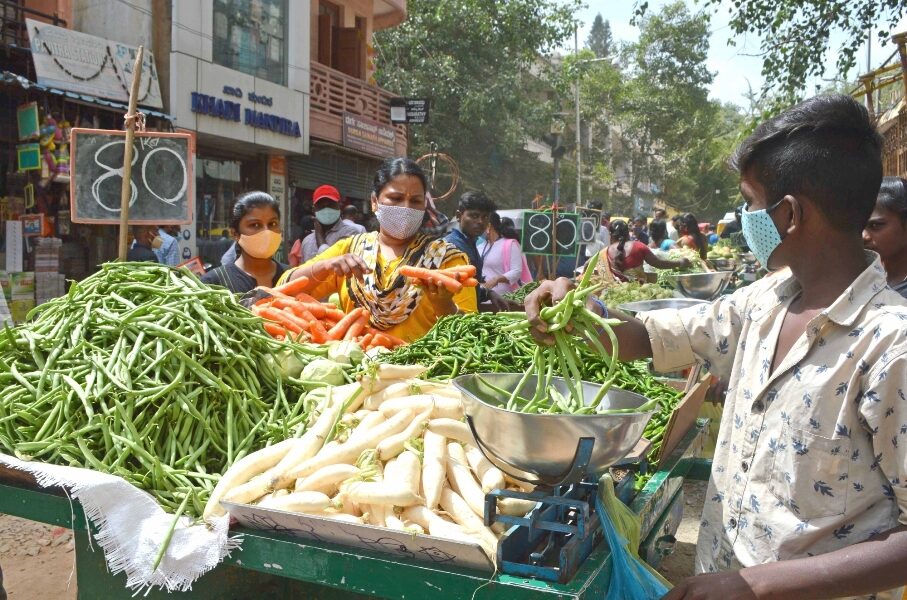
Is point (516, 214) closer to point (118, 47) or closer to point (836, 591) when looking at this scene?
point (118, 47)

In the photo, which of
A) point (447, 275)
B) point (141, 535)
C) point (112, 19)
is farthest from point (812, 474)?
point (112, 19)

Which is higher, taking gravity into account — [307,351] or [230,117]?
[230,117]

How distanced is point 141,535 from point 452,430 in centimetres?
93

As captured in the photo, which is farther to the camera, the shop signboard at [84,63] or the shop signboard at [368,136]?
the shop signboard at [368,136]

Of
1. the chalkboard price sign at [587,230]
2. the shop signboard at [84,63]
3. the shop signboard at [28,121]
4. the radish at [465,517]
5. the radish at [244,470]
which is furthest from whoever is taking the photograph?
the chalkboard price sign at [587,230]

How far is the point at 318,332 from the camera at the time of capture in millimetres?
3408

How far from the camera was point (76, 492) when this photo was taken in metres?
1.92

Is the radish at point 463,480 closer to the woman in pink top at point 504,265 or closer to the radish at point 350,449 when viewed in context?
the radish at point 350,449

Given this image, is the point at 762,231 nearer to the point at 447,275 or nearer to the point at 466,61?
the point at 447,275

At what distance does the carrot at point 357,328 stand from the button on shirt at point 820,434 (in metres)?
2.12

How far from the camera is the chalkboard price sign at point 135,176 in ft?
14.1

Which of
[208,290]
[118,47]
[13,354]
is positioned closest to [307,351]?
[208,290]

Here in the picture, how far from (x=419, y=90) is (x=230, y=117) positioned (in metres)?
9.64

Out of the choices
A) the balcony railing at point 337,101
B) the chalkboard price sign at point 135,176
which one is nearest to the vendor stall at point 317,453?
the chalkboard price sign at point 135,176
